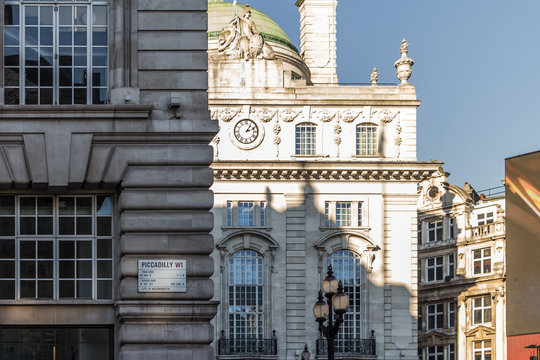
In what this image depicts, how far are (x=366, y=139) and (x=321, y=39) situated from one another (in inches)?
523

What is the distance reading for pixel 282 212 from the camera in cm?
6994

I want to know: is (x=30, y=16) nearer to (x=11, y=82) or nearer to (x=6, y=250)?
(x=11, y=82)

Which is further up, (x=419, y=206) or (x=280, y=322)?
(x=419, y=206)

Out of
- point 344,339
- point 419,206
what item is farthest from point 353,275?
point 419,206

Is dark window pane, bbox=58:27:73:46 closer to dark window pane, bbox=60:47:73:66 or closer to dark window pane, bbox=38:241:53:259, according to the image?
dark window pane, bbox=60:47:73:66

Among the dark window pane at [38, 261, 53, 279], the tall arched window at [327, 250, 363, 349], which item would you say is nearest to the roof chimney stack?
the tall arched window at [327, 250, 363, 349]

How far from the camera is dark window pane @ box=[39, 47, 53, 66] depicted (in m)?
24.2

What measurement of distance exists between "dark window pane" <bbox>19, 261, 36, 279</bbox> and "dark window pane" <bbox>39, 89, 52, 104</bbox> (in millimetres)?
3128

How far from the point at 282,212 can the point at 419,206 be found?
83.7 ft

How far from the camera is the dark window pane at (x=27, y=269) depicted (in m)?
23.6

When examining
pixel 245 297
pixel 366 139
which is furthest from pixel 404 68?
pixel 245 297

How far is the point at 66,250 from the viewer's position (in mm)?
23703

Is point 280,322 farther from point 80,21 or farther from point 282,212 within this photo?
point 80,21

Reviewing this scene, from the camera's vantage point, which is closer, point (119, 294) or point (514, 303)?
point (119, 294)
